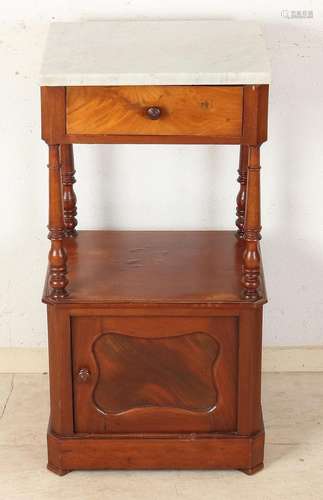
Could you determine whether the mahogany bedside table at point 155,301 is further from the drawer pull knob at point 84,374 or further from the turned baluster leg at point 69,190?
the turned baluster leg at point 69,190

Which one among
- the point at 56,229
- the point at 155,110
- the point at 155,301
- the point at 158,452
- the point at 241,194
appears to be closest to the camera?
the point at 155,110

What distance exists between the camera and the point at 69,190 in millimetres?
3361

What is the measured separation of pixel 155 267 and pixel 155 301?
249mm

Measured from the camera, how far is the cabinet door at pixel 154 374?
2930 millimetres

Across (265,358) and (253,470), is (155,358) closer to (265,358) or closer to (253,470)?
(253,470)

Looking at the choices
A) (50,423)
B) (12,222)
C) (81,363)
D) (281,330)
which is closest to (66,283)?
(81,363)

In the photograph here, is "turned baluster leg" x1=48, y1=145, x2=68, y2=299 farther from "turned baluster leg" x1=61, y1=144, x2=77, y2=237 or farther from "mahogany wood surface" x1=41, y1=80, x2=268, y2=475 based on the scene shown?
"turned baluster leg" x1=61, y1=144, x2=77, y2=237

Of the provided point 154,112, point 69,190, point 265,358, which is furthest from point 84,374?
point 265,358

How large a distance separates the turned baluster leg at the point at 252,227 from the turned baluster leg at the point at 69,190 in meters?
0.73

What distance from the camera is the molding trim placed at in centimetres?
364

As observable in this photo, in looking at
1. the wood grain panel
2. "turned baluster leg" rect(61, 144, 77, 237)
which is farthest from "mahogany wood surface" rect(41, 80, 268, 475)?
"turned baluster leg" rect(61, 144, 77, 237)

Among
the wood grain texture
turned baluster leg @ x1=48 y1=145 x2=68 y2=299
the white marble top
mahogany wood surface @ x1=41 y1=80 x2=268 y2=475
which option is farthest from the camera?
the wood grain texture

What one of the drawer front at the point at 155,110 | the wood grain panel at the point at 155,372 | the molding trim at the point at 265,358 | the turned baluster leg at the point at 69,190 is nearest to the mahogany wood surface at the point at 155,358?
the wood grain panel at the point at 155,372

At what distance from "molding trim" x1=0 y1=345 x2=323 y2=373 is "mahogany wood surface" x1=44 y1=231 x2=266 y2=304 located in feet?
1.64
